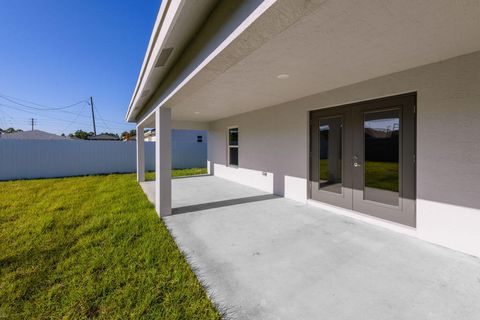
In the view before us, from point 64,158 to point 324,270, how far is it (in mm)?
11787

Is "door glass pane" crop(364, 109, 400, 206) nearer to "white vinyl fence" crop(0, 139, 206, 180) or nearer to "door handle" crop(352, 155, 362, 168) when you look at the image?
"door handle" crop(352, 155, 362, 168)

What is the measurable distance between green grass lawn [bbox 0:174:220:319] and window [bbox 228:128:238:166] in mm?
4510

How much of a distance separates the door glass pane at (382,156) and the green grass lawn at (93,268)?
339 centimetres

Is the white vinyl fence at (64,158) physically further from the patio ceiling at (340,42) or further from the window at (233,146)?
the patio ceiling at (340,42)

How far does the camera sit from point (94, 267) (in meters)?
2.44

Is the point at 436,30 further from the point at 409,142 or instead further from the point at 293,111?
the point at 293,111

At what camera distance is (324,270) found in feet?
7.80

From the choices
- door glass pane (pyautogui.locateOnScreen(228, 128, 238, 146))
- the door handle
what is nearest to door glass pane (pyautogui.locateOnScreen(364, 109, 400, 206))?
the door handle

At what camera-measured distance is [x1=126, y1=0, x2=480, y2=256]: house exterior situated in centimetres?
189

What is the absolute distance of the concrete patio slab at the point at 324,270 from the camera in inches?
71.6

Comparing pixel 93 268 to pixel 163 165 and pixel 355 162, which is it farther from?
pixel 355 162

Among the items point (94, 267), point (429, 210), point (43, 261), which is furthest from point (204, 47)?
point (429, 210)

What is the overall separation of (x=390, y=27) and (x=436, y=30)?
0.51m

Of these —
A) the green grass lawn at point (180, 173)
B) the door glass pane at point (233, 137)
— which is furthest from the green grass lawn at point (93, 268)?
the green grass lawn at point (180, 173)
